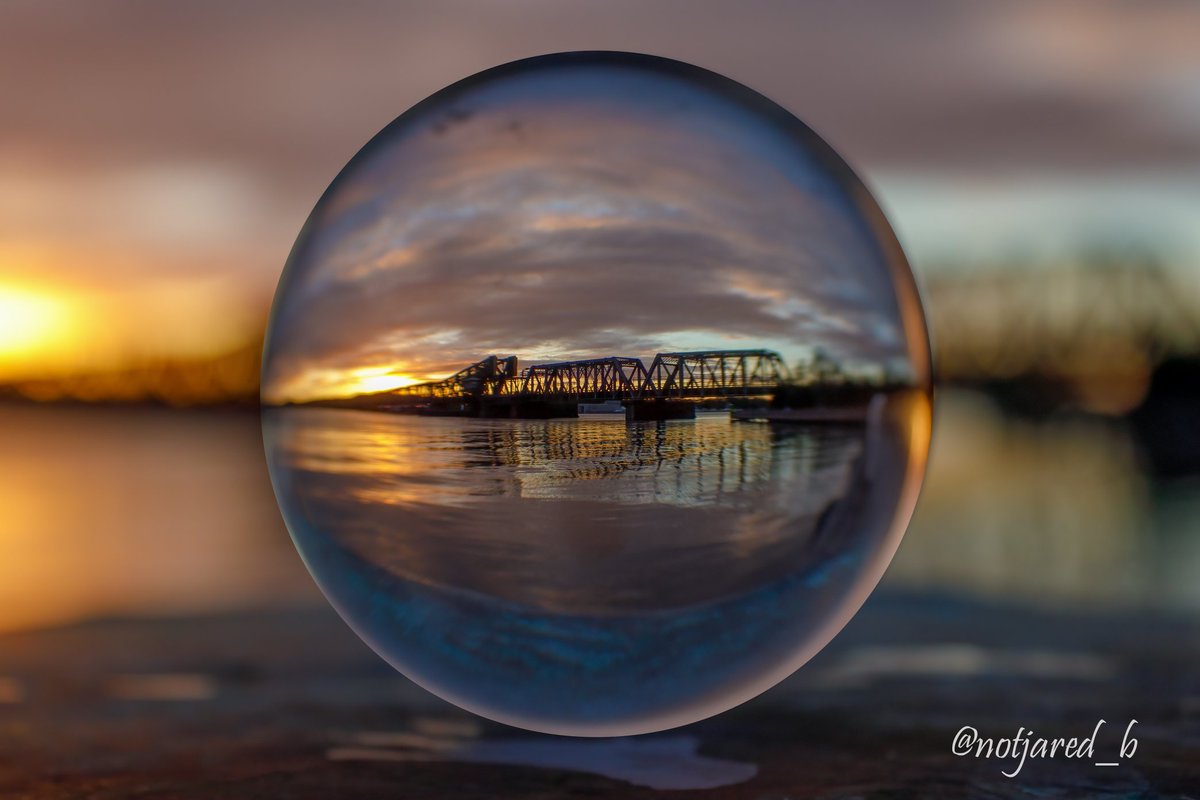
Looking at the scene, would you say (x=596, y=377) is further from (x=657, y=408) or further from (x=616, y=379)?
(x=657, y=408)

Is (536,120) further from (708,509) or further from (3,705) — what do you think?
(3,705)

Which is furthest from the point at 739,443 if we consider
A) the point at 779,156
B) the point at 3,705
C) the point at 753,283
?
the point at 3,705

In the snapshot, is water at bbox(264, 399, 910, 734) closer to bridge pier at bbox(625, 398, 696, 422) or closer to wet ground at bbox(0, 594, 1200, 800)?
bridge pier at bbox(625, 398, 696, 422)

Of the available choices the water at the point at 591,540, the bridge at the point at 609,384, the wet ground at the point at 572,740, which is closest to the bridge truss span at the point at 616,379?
the bridge at the point at 609,384

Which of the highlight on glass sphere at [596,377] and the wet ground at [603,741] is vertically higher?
the highlight on glass sphere at [596,377]

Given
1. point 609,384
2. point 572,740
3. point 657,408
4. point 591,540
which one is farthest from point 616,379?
point 572,740

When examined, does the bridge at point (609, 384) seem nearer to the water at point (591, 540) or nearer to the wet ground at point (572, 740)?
the water at point (591, 540)

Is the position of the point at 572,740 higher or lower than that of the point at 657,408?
lower
